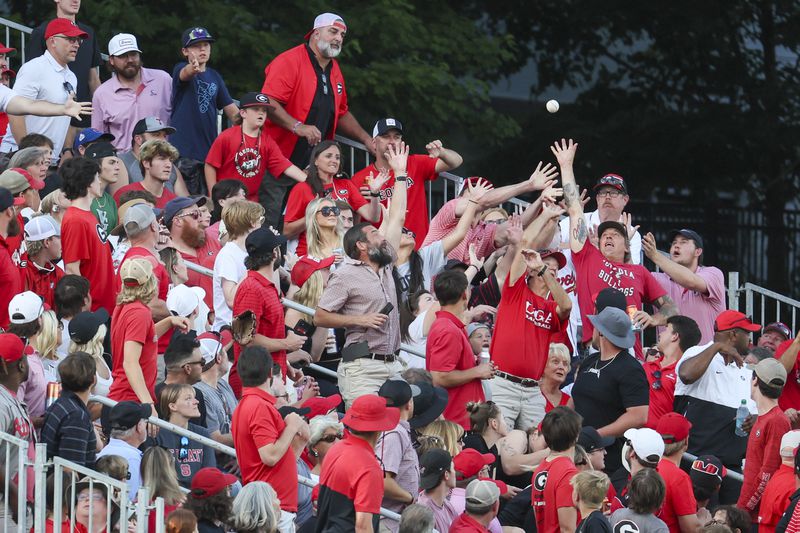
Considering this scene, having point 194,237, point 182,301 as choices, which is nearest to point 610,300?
point 182,301

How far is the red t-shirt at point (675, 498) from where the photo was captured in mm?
10695

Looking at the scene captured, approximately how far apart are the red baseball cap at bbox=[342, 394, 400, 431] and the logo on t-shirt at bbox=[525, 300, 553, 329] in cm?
264

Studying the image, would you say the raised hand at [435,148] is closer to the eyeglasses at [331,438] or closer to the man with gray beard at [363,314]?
the man with gray beard at [363,314]

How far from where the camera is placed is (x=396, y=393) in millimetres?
10000

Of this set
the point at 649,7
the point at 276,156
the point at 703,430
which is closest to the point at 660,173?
the point at 649,7

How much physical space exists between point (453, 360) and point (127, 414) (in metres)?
2.78

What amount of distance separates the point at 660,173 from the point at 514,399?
1330 cm

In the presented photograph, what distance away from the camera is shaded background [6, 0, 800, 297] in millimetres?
20812

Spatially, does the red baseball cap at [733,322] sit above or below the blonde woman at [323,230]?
below

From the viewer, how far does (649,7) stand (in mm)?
24328

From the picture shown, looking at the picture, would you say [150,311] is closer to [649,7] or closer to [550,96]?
[649,7]

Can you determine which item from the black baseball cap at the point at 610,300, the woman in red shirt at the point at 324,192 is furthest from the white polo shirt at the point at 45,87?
the black baseball cap at the point at 610,300

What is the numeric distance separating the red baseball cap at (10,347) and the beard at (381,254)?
297cm

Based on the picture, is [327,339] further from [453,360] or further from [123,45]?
[123,45]
